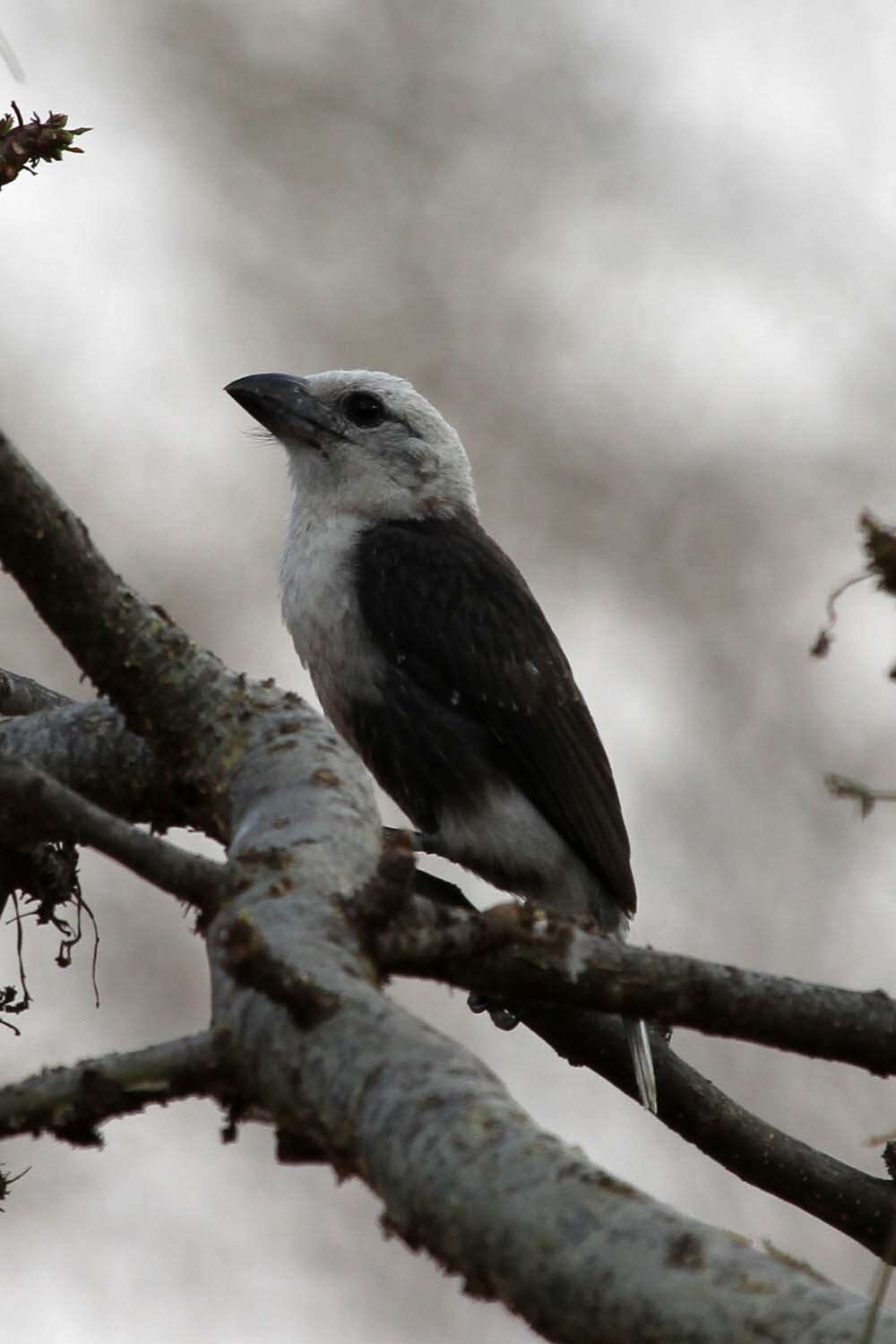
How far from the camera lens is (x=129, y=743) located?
9.02 ft

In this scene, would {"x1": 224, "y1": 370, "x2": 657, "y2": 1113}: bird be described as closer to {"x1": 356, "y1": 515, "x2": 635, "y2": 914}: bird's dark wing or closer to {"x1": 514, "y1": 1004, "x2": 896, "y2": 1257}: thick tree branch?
{"x1": 356, "y1": 515, "x2": 635, "y2": 914}: bird's dark wing

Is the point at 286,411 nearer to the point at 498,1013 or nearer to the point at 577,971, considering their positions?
the point at 498,1013

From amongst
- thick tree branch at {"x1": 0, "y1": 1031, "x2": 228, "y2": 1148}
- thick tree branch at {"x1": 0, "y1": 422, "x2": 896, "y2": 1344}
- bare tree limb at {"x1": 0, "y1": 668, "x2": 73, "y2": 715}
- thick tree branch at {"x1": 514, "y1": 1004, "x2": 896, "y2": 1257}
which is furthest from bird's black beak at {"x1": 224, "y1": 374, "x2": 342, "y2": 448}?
thick tree branch at {"x1": 0, "y1": 1031, "x2": 228, "y2": 1148}

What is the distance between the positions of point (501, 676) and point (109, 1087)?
302cm

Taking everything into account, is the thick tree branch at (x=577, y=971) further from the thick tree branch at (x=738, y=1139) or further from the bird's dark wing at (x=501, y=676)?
the bird's dark wing at (x=501, y=676)

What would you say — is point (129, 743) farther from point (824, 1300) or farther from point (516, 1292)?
point (824, 1300)

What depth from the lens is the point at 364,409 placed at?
17.4 ft

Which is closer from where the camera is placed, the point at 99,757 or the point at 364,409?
the point at 99,757

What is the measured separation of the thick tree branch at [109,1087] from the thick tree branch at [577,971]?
0.22m

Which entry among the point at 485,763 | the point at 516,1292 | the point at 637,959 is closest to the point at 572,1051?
the point at 485,763

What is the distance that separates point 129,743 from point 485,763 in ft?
6.23

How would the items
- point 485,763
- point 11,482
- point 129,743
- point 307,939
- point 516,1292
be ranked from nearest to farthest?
point 516,1292, point 307,939, point 11,482, point 129,743, point 485,763

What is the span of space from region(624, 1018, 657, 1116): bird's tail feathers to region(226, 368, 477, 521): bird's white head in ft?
6.59

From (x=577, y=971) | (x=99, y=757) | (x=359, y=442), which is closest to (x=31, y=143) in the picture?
(x=99, y=757)
